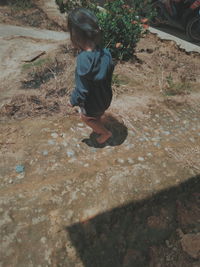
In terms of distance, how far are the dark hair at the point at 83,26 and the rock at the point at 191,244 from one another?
2075mm

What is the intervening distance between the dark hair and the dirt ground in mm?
1387

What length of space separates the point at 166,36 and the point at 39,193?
683 centimetres

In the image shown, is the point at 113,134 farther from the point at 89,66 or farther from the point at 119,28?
the point at 119,28

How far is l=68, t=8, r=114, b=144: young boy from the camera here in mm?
2330

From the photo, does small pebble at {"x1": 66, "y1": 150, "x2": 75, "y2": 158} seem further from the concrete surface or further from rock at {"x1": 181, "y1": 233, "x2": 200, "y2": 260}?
the concrete surface

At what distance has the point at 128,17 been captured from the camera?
17.6 ft

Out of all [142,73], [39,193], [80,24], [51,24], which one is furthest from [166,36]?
[39,193]

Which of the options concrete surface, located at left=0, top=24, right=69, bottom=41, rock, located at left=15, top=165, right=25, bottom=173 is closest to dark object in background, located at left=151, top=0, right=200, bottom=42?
concrete surface, located at left=0, top=24, right=69, bottom=41

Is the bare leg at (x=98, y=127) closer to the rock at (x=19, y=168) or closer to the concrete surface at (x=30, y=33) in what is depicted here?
the rock at (x=19, y=168)

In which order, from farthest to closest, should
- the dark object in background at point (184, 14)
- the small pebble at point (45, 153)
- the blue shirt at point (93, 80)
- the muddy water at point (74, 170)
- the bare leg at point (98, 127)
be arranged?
the dark object in background at point (184, 14) < the small pebble at point (45, 153) < the bare leg at point (98, 127) < the blue shirt at point (93, 80) < the muddy water at point (74, 170)

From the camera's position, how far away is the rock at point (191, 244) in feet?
7.23

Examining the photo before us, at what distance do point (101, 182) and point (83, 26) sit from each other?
63.4 inches

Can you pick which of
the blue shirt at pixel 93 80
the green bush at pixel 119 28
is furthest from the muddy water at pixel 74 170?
the green bush at pixel 119 28

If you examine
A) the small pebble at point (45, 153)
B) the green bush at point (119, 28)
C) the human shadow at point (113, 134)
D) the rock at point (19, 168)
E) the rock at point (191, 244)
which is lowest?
the rock at point (19, 168)
